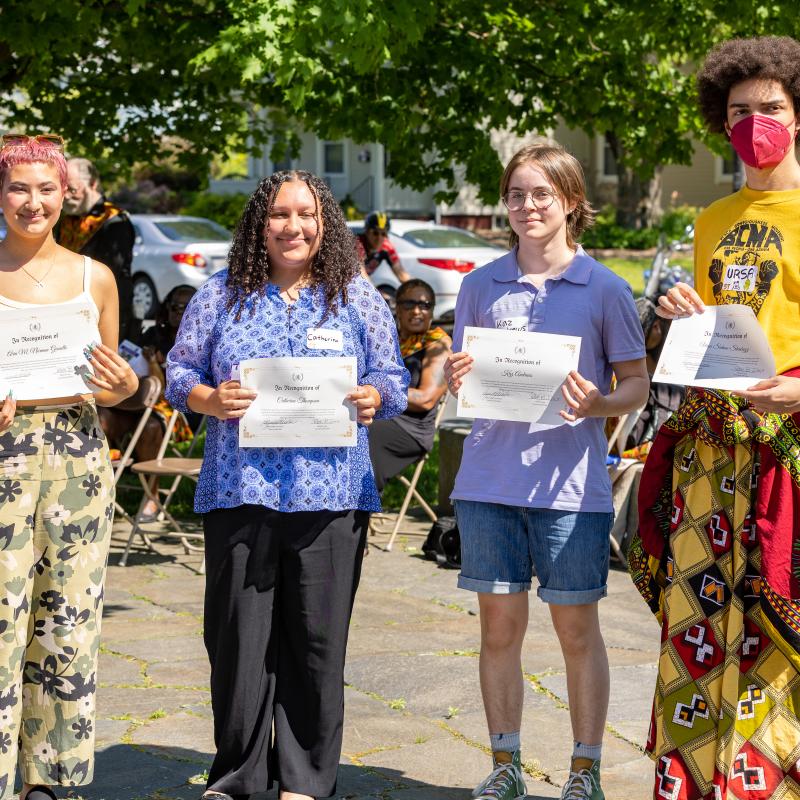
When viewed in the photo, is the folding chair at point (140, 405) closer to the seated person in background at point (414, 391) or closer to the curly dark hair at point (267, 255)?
the seated person in background at point (414, 391)

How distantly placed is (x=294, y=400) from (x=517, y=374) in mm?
680

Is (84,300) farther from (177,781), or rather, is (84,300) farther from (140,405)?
(140,405)

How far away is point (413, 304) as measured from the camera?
27.4 feet

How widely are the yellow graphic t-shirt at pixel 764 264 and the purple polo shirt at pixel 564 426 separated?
0.37 metres

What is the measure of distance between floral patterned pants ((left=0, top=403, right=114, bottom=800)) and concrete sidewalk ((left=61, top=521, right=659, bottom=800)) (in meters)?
0.41

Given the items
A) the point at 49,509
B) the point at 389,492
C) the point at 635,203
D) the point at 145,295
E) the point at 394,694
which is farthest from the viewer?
the point at 635,203

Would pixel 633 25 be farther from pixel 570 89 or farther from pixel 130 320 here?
pixel 130 320

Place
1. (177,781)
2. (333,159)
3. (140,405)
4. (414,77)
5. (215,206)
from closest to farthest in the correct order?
(177,781)
(140,405)
(414,77)
(215,206)
(333,159)

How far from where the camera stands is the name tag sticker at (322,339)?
13.3ft

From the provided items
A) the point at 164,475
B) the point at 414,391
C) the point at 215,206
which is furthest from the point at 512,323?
the point at 215,206

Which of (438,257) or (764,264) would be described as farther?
(438,257)

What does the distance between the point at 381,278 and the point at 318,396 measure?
16222 millimetres

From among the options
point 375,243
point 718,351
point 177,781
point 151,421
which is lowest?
point 177,781

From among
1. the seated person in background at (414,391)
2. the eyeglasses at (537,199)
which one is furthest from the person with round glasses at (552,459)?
the seated person in background at (414,391)
